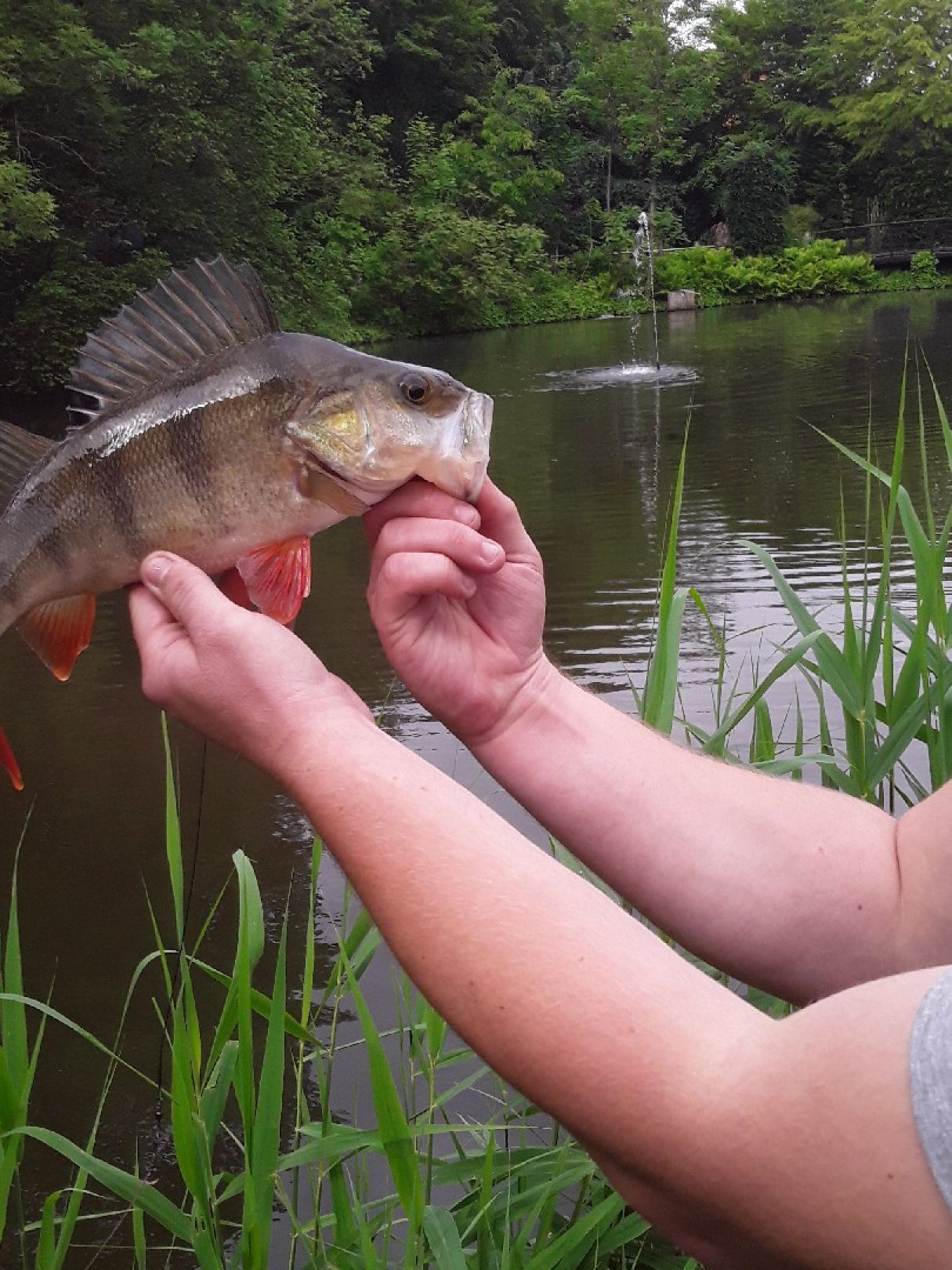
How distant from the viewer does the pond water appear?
4.41 meters

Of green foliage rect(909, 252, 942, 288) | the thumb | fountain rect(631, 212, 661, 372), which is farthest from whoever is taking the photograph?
green foliage rect(909, 252, 942, 288)

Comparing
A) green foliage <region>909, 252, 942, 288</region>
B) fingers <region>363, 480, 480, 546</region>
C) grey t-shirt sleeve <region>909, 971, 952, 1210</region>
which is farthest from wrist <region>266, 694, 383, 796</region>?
green foliage <region>909, 252, 942, 288</region>

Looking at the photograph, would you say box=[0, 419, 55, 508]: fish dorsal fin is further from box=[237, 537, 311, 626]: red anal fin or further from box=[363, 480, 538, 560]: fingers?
box=[363, 480, 538, 560]: fingers

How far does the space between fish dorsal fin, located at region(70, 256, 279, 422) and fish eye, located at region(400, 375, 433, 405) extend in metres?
0.27

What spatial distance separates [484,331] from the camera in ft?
108

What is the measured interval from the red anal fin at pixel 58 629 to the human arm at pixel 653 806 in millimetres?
519

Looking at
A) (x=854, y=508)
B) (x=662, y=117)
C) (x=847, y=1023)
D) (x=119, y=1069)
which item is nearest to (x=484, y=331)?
(x=662, y=117)

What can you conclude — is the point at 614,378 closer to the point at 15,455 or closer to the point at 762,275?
the point at 15,455

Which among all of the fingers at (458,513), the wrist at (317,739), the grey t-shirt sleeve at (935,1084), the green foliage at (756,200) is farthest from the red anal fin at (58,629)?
the green foliage at (756,200)

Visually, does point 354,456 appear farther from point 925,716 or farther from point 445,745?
point 445,745

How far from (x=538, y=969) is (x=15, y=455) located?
132cm

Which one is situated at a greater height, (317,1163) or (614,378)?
(614,378)

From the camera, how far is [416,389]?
1.74 metres

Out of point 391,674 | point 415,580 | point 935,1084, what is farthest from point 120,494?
point 391,674
